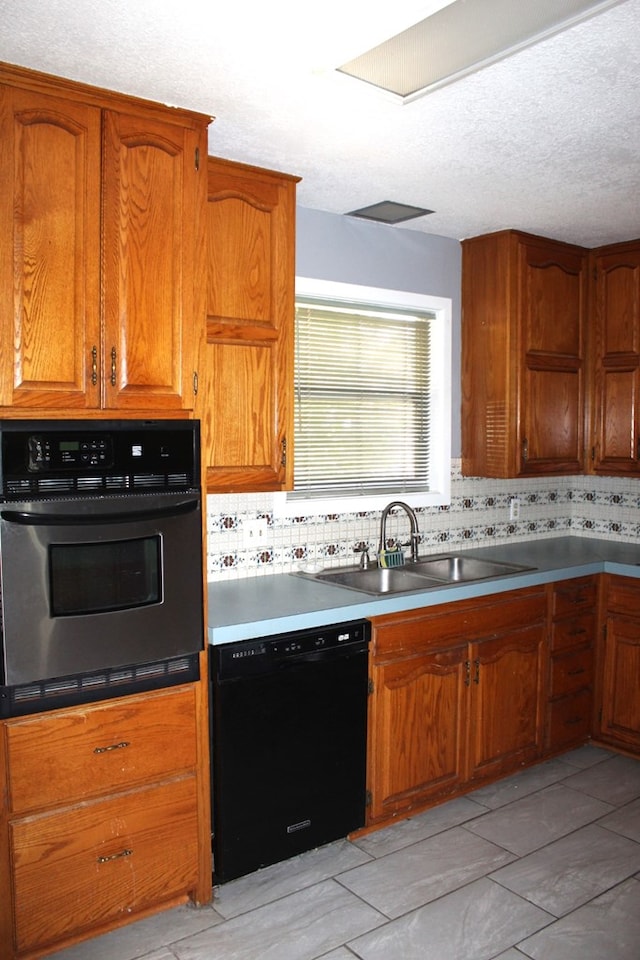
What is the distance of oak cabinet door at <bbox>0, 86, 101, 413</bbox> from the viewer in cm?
214

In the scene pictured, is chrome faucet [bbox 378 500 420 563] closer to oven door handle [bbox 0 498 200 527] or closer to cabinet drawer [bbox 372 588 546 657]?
cabinet drawer [bbox 372 588 546 657]

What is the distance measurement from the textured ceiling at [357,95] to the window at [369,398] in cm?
52

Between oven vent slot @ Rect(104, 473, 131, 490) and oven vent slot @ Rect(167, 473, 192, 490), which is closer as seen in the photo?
oven vent slot @ Rect(104, 473, 131, 490)

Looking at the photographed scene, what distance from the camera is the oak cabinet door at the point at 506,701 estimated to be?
11.1ft

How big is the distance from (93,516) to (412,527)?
1.80 metres

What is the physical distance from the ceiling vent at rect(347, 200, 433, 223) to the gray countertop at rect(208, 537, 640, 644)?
160cm

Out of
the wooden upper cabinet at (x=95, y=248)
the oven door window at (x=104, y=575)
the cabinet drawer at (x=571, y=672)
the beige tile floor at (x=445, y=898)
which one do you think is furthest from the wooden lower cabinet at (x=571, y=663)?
the wooden upper cabinet at (x=95, y=248)

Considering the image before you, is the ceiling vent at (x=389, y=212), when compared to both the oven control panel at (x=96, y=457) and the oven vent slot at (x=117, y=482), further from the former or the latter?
the oven vent slot at (x=117, y=482)

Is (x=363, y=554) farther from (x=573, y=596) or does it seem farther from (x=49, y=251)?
(x=49, y=251)

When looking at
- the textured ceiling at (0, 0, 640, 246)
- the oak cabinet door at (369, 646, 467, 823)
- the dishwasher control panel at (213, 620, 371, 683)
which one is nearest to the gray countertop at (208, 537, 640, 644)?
the dishwasher control panel at (213, 620, 371, 683)

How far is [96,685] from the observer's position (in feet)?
7.59

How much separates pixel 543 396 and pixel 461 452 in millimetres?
493

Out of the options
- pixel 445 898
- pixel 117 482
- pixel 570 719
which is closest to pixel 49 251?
pixel 117 482

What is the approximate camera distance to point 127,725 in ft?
7.83
